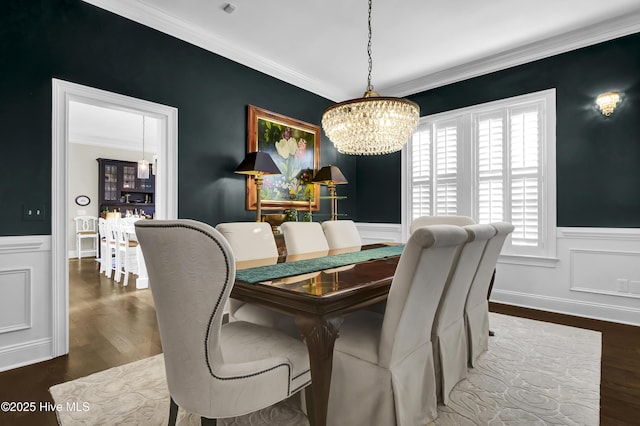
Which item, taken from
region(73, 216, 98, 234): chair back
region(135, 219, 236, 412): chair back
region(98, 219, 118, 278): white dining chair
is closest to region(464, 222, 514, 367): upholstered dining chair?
region(135, 219, 236, 412): chair back

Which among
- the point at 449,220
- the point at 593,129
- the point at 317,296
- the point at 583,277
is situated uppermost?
the point at 593,129

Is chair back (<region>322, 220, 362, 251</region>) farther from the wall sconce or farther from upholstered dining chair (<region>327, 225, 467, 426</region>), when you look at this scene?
the wall sconce

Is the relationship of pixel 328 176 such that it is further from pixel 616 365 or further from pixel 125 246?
pixel 616 365

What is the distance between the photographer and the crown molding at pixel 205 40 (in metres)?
2.88

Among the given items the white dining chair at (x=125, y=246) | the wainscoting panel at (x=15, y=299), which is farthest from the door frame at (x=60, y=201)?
the white dining chair at (x=125, y=246)

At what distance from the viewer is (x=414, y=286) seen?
1.41 m

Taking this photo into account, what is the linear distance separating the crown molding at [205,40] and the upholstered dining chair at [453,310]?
324 cm

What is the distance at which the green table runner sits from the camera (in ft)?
5.79

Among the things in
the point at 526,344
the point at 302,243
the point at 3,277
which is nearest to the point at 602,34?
the point at 526,344

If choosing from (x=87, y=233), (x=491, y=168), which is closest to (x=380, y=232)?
(x=491, y=168)

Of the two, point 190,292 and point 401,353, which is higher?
point 190,292

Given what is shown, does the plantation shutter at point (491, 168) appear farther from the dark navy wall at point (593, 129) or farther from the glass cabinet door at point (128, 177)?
the glass cabinet door at point (128, 177)

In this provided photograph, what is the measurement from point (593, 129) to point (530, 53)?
112 centimetres

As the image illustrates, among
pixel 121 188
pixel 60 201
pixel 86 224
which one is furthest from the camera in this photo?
pixel 121 188
